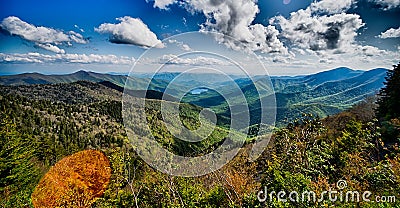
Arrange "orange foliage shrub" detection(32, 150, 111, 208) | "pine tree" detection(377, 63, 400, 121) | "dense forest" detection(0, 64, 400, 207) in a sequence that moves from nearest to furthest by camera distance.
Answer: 1. "dense forest" detection(0, 64, 400, 207)
2. "orange foliage shrub" detection(32, 150, 111, 208)
3. "pine tree" detection(377, 63, 400, 121)

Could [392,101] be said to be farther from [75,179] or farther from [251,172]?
[75,179]

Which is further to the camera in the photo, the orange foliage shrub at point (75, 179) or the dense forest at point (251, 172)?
the orange foliage shrub at point (75, 179)

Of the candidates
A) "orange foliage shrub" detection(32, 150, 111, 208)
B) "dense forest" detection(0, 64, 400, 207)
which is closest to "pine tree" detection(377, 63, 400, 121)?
"dense forest" detection(0, 64, 400, 207)

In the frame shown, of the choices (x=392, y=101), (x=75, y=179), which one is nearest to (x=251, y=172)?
(x=392, y=101)

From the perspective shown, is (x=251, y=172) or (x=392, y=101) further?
(x=392, y=101)

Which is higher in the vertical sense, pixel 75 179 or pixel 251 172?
pixel 251 172

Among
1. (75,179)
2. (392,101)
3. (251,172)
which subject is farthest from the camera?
(75,179)

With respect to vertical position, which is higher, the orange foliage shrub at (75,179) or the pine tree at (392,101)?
the pine tree at (392,101)

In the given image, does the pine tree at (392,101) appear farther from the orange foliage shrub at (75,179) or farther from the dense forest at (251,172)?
the orange foliage shrub at (75,179)

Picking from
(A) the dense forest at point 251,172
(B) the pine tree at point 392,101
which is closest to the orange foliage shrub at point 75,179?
(A) the dense forest at point 251,172

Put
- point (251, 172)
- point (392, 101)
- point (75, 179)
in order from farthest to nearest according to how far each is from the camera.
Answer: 1. point (75, 179)
2. point (392, 101)
3. point (251, 172)

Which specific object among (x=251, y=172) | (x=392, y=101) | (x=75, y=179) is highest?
(x=392, y=101)

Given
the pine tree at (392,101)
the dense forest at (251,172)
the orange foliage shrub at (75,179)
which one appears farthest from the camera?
the pine tree at (392,101)

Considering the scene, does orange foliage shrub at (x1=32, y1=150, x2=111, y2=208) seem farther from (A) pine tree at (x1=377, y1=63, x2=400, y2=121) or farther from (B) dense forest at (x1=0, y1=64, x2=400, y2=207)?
(A) pine tree at (x1=377, y1=63, x2=400, y2=121)
